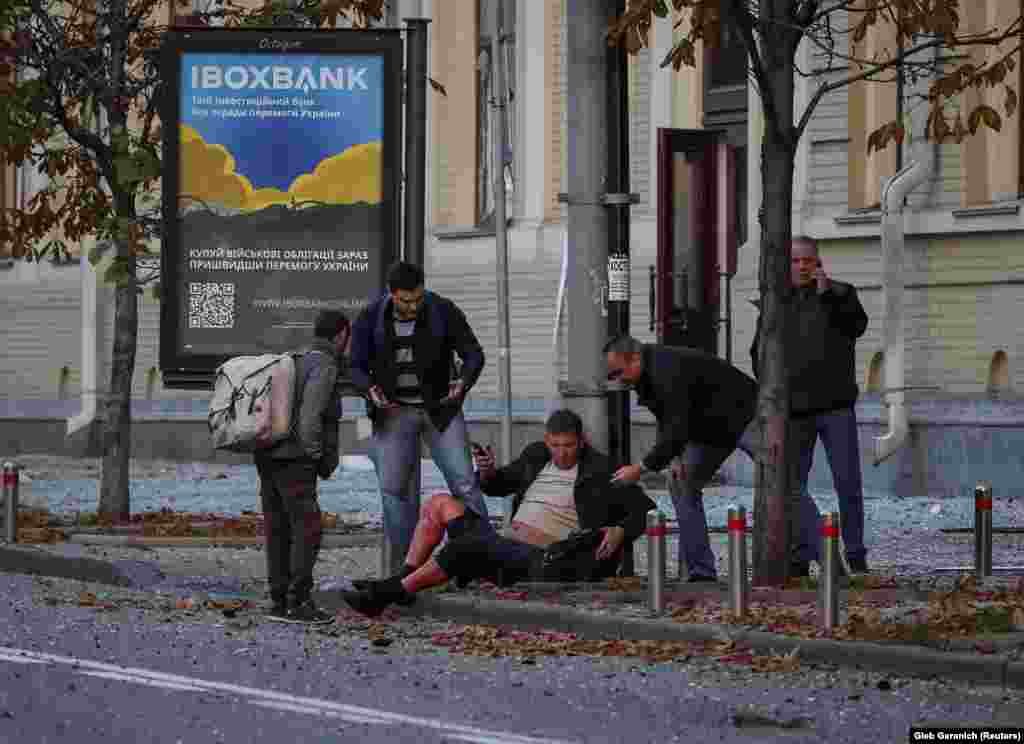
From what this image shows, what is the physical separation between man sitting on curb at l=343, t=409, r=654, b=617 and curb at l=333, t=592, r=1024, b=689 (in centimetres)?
23

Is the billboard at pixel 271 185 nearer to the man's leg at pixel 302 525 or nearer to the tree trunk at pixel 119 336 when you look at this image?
the man's leg at pixel 302 525

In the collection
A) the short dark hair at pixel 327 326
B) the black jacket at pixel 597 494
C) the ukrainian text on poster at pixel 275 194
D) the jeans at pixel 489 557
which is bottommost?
the jeans at pixel 489 557

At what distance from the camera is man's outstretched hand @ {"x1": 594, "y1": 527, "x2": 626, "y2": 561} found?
13625mm

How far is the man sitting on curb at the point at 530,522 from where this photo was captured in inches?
531

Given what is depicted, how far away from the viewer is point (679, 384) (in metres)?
13.7

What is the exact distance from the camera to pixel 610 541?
13.6 metres

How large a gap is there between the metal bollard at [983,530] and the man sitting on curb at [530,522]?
1792mm

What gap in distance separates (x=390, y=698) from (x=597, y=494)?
3.42 m

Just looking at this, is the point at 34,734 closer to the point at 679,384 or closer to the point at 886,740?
the point at 886,740

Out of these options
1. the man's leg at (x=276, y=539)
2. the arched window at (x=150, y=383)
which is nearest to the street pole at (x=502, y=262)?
the man's leg at (x=276, y=539)

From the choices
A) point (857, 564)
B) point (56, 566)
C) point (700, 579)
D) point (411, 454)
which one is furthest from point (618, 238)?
point (56, 566)

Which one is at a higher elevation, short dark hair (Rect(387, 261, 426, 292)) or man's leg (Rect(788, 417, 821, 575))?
short dark hair (Rect(387, 261, 426, 292))

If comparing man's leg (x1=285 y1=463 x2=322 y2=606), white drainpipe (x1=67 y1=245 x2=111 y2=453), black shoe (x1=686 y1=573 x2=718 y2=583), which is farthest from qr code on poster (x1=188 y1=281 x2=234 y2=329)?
white drainpipe (x1=67 y1=245 x2=111 y2=453)

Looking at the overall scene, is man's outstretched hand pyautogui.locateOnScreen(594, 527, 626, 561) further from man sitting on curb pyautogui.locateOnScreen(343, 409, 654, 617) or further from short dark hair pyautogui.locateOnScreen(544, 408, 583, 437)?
short dark hair pyautogui.locateOnScreen(544, 408, 583, 437)
